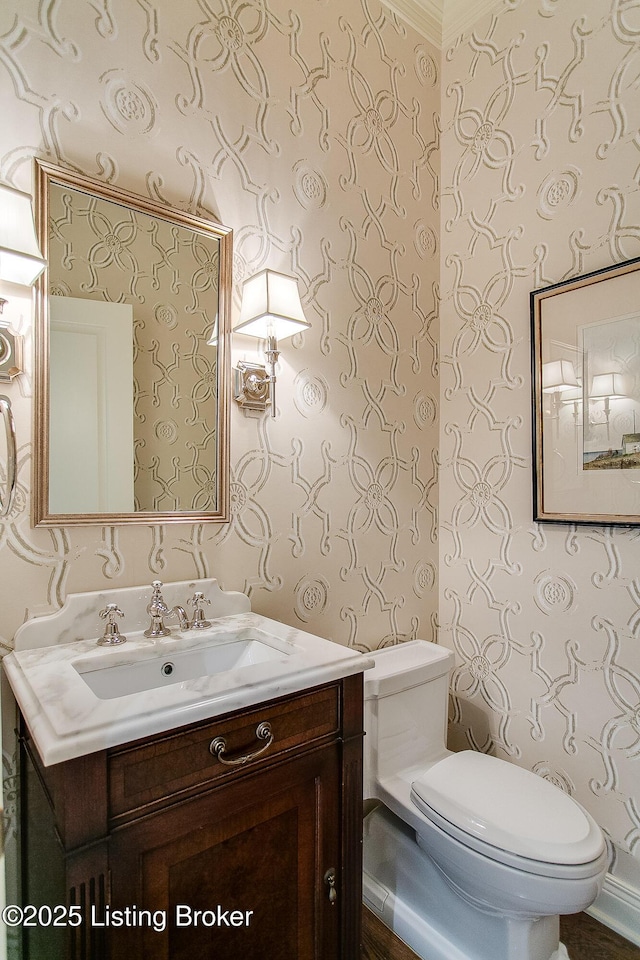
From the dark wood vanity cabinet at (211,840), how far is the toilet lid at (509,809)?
0.96ft

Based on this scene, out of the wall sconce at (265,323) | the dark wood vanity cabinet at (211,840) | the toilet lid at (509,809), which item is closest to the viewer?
the dark wood vanity cabinet at (211,840)

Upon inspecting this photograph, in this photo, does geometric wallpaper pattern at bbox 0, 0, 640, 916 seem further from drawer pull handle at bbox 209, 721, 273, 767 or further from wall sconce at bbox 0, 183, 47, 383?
drawer pull handle at bbox 209, 721, 273, 767

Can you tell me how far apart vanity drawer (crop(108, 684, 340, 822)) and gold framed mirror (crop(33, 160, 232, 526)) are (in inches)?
23.5

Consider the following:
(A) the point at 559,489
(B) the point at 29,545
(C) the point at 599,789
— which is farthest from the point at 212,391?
(C) the point at 599,789

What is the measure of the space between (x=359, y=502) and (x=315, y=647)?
2.33ft

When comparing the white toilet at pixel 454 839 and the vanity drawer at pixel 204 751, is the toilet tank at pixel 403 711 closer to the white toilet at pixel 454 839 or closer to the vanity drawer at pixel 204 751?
the white toilet at pixel 454 839

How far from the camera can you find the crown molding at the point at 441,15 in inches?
75.7

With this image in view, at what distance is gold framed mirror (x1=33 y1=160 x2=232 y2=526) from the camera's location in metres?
1.23

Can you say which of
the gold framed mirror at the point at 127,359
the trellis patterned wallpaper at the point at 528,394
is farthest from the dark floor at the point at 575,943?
the gold framed mirror at the point at 127,359

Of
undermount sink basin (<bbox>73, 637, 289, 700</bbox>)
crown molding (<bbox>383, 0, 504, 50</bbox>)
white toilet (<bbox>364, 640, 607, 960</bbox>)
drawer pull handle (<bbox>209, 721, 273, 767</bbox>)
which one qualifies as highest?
crown molding (<bbox>383, 0, 504, 50</bbox>)

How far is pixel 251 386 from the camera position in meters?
1.53

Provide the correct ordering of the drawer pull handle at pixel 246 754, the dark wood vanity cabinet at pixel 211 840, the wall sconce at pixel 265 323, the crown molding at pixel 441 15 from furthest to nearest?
the crown molding at pixel 441 15, the wall sconce at pixel 265 323, the drawer pull handle at pixel 246 754, the dark wood vanity cabinet at pixel 211 840

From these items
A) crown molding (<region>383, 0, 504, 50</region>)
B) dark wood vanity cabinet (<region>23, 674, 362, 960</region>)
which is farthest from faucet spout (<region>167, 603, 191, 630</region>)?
crown molding (<region>383, 0, 504, 50</region>)

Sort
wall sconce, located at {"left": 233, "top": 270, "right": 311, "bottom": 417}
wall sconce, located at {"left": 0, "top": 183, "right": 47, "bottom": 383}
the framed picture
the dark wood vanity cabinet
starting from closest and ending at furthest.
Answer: the dark wood vanity cabinet → wall sconce, located at {"left": 0, "top": 183, "right": 47, "bottom": 383} → wall sconce, located at {"left": 233, "top": 270, "right": 311, "bottom": 417} → the framed picture
